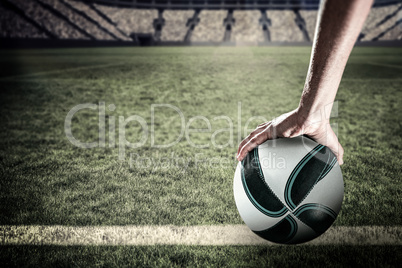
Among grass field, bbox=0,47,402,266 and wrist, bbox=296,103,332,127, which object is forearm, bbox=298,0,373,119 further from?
grass field, bbox=0,47,402,266

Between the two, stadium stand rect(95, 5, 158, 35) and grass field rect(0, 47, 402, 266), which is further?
stadium stand rect(95, 5, 158, 35)

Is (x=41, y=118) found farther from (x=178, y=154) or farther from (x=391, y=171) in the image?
(x=391, y=171)

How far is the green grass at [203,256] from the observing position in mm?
1467

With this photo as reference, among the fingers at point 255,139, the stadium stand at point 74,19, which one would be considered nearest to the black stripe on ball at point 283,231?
the fingers at point 255,139

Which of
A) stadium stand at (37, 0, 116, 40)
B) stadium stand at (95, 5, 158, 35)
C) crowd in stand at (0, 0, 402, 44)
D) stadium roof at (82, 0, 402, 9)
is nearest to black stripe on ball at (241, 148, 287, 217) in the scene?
crowd in stand at (0, 0, 402, 44)

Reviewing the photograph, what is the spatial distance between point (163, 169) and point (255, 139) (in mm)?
1300

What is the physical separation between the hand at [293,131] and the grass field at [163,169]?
0.58 metres

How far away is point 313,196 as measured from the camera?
1486mm

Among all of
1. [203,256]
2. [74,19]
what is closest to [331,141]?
[203,256]

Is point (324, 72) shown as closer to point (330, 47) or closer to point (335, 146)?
point (330, 47)

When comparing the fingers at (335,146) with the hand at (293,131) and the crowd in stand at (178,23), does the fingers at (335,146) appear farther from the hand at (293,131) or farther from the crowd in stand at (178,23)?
the crowd in stand at (178,23)

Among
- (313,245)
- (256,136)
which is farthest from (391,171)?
A: (256,136)

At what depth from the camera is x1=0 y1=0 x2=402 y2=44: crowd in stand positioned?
27.2 metres

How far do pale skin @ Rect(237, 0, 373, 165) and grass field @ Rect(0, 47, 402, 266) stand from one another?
0.65 m
